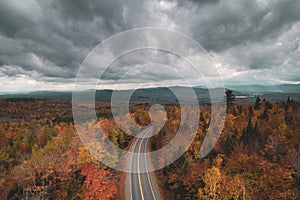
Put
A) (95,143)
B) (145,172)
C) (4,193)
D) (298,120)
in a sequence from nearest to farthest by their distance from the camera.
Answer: (95,143) < (4,193) < (145,172) < (298,120)

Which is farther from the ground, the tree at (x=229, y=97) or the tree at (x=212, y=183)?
the tree at (x=229, y=97)

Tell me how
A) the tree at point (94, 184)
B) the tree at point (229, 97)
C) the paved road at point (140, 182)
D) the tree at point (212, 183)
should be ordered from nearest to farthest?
the tree at point (212, 183)
the tree at point (94, 184)
the paved road at point (140, 182)
the tree at point (229, 97)

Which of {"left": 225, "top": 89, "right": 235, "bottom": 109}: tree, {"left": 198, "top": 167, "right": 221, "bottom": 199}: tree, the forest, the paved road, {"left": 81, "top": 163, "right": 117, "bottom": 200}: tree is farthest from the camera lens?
{"left": 225, "top": 89, "right": 235, "bottom": 109}: tree

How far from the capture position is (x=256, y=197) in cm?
1986

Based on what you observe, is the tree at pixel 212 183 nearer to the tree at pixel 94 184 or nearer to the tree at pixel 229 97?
the tree at pixel 94 184

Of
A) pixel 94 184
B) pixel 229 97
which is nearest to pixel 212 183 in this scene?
pixel 94 184

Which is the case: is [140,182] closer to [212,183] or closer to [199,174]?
[199,174]

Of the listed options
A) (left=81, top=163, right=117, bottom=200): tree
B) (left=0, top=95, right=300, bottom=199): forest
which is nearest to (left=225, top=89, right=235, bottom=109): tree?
(left=0, top=95, right=300, bottom=199): forest

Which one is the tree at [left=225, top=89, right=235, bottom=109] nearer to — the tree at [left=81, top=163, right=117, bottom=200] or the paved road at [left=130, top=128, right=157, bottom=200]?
the paved road at [left=130, top=128, right=157, bottom=200]

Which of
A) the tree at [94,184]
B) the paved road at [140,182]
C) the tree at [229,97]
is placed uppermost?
the tree at [229,97]

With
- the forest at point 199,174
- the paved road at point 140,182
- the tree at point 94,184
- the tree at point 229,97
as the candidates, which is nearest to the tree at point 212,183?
the forest at point 199,174

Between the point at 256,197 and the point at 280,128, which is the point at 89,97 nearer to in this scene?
the point at 256,197

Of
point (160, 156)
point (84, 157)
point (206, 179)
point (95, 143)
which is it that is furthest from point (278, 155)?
point (84, 157)

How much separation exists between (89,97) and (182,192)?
23.0m
